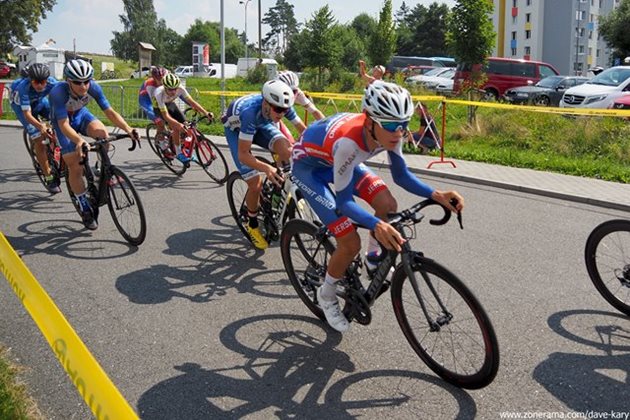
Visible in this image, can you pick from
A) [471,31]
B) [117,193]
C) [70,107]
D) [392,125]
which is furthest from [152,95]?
[471,31]

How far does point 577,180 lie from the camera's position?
1096 cm

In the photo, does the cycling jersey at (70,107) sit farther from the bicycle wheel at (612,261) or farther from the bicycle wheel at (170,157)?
the bicycle wheel at (612,261)

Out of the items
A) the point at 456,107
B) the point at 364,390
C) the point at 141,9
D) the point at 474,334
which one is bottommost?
the point at 364,390

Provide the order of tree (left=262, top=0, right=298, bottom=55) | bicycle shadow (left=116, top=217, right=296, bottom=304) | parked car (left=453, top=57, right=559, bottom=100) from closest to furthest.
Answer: bicycle shadow (left=116, top=217, right=296, bottom=304) → parked car (left=453, top=57, right=559, bottom=100) → tree (left=262, top=0, right=298, bottom=55)

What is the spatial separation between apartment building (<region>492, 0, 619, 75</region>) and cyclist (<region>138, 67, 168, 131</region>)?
69.0m

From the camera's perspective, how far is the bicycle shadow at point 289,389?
363 centimetres

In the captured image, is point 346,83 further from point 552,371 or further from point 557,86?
point 552,371

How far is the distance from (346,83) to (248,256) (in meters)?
26.6

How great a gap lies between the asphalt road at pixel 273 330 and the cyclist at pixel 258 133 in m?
0.61

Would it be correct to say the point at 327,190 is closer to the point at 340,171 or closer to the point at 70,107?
the point at 340,171

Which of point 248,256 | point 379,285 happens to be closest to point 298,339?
point 379,285

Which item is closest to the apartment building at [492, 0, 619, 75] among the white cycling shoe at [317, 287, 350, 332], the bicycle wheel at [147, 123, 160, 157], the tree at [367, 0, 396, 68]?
the tree at [367, 0, 396, 68]

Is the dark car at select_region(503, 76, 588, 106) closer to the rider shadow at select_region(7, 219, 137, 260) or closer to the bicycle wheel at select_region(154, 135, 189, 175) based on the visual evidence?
the bicycle wheel at select_region(154, 135, 189, 175)

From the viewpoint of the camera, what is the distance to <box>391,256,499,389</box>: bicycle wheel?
3590mm
